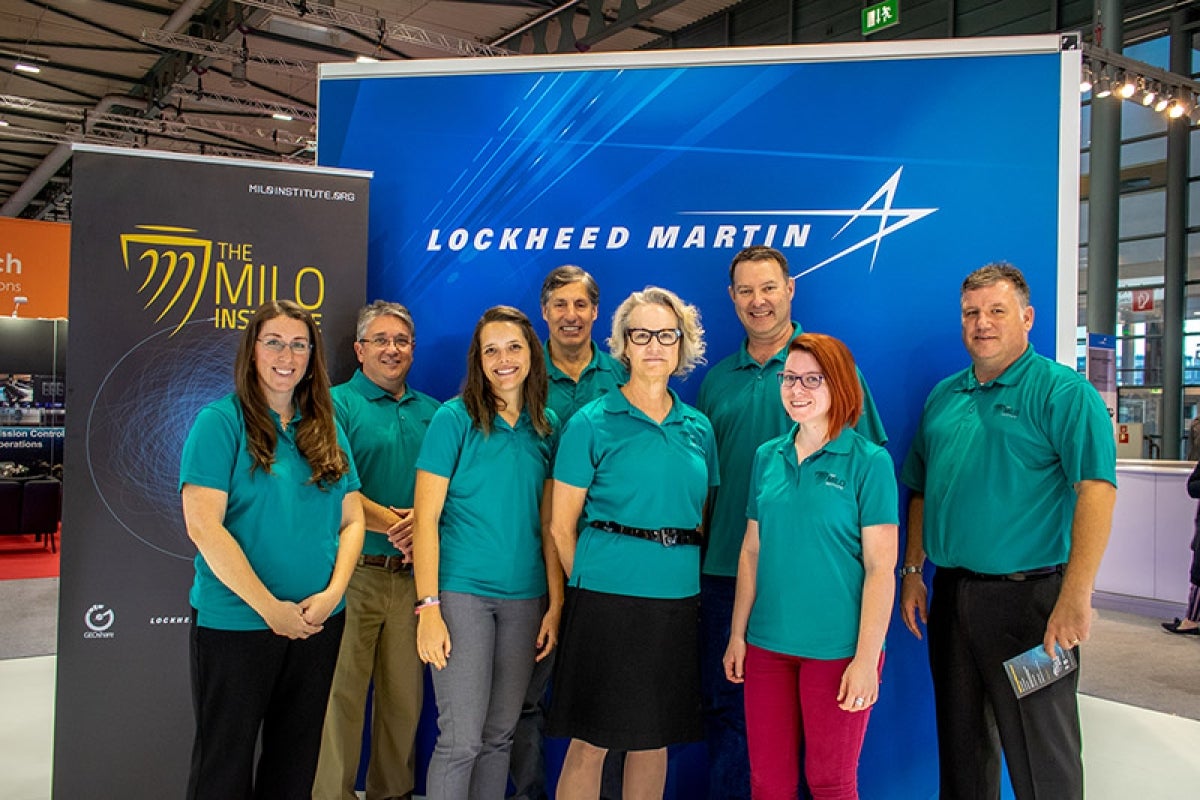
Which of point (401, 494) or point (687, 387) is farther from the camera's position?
point (687, 387)

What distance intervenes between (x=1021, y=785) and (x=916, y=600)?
1.83 feet

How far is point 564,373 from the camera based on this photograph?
2787 millimetres

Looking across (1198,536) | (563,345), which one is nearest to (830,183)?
(563,345)

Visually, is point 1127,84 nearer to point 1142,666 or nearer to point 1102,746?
point 1142,666

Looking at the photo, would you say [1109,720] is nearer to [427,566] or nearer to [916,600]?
[916,600]

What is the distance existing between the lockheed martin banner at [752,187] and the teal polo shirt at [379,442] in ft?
1.52

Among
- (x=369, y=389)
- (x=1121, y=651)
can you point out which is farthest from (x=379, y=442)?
(x=1121, y=651)

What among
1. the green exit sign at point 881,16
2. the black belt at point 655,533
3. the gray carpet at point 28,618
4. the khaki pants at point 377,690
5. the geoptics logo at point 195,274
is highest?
the green exit sign at point 881,16

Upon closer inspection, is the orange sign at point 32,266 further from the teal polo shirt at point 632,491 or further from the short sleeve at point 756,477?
the short sleeve at point 756,477

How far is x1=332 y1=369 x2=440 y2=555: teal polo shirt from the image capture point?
278 cm

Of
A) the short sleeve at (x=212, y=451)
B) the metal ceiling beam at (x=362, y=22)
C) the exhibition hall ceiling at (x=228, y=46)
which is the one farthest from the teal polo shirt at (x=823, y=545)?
the metal ceiling beam at (x=362, y=22)

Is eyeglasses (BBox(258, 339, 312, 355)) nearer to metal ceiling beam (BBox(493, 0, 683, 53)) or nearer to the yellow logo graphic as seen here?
the yellow logo graphic

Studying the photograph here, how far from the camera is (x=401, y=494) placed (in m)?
2.81

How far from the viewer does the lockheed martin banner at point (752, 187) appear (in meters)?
2.92
